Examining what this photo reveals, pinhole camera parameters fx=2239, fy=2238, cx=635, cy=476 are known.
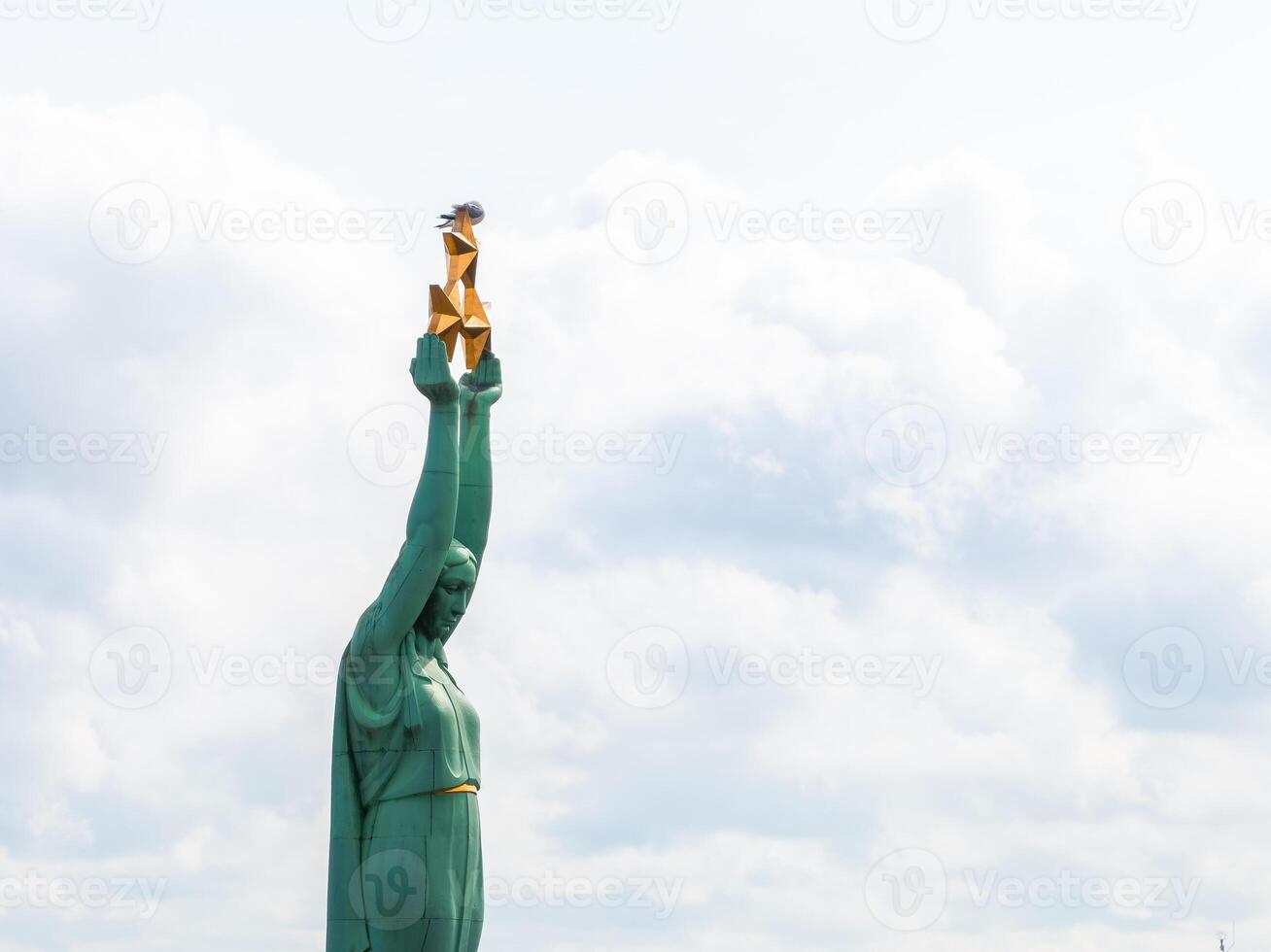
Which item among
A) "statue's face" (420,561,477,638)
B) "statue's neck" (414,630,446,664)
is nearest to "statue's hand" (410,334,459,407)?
"statue's face" (420,561,477,638)

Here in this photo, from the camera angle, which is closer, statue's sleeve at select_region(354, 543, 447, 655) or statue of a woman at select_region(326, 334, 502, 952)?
statue of a woman at select_region(326, 334, 502, 952)

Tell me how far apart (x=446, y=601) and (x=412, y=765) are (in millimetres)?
1517

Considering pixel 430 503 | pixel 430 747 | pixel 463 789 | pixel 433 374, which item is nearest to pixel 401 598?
pixel 430 503

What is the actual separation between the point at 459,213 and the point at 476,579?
3.42 metres

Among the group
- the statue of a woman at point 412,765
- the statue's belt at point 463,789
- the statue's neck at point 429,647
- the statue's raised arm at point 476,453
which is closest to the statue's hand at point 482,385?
the statue's raised arm at point 476,453

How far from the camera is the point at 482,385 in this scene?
70.2ft

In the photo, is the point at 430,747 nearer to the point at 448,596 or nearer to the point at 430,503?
the point at 448,596

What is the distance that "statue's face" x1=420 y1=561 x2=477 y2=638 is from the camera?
2027 cm

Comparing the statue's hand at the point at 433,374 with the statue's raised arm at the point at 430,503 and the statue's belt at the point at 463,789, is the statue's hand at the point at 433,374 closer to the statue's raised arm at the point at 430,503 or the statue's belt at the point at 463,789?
the statue's raised arm at the point at 430,503

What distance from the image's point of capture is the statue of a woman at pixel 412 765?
19.6m

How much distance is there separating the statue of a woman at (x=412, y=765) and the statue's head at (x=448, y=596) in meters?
0.02

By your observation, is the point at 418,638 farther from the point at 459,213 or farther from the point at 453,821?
the point at 459,213

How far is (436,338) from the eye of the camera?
20016mm

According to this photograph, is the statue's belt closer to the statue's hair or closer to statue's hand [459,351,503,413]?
the statue's hair
